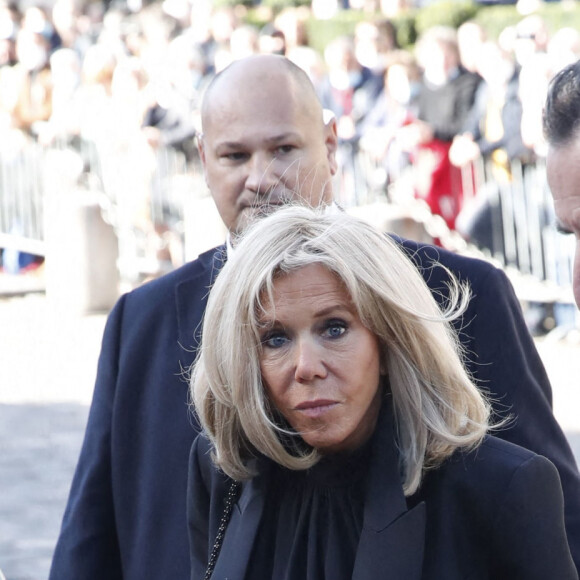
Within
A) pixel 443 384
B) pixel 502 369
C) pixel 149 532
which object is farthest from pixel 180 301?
pixel 443 384

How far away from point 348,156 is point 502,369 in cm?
825

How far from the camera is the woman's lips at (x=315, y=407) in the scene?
2371mm

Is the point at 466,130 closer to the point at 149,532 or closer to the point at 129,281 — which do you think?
the point at 129,281

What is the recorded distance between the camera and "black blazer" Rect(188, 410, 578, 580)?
228 centimetres

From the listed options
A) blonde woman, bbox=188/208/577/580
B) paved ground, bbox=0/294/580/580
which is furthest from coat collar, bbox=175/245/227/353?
paved ground, bbox=0/294/580/580

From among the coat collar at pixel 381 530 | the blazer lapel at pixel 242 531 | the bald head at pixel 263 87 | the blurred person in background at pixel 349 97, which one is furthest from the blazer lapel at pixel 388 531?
the blurred person in background at pixel 349 97

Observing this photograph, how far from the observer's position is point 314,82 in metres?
11.5

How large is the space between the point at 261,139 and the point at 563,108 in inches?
40.0

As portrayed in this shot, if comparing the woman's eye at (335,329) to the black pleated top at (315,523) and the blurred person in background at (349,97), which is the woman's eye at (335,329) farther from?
the blurred person in background at (349,97)

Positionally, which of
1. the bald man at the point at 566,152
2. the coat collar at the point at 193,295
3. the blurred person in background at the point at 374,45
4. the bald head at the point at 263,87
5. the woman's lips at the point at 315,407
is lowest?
the woman's lips at the point at 315,407

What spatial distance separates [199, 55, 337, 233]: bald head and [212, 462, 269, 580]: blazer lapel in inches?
36.3

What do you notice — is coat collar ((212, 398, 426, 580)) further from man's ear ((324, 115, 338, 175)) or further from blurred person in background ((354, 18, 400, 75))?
blurred person in background ((354, 18, 400, 75))

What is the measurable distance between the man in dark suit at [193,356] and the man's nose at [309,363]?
0.67 metres

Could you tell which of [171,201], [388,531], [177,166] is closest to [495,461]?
[388,531]
